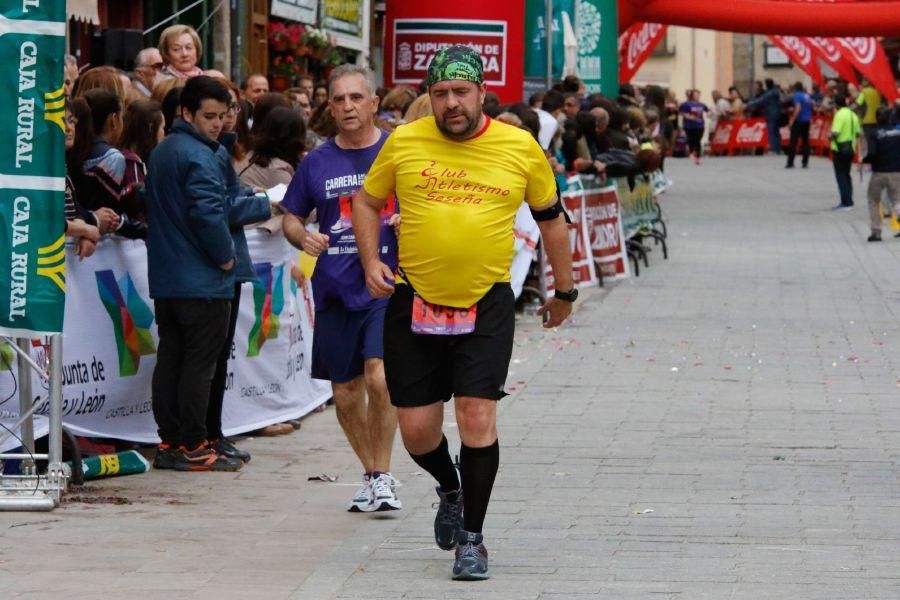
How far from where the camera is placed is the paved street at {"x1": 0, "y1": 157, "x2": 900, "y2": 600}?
6555 mm

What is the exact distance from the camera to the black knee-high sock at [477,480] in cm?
672

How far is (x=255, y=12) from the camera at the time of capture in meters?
23.7

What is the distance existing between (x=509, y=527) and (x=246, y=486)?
1576 millimetres

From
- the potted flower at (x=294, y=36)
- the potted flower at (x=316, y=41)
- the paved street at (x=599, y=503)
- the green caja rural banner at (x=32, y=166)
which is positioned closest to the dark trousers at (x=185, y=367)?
the paved street at (x=599, y=503)

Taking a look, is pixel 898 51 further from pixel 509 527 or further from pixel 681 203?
pixel 509 527

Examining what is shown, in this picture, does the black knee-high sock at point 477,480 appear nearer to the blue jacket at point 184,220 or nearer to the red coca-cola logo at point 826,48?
the blue jacket at point 184,220

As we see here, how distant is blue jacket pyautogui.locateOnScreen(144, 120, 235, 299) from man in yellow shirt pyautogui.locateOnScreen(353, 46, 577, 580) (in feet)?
6.89

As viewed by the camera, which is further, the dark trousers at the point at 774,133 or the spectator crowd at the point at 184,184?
the dark trousers at the point at 774,133

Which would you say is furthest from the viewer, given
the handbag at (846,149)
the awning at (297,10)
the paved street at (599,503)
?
the handbag at (846,149)

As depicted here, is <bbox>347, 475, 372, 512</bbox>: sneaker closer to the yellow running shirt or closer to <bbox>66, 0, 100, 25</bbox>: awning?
the yellow running shirt

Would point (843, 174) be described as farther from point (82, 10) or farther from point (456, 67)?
point (456, 67)

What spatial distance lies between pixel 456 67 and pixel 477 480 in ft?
4.72

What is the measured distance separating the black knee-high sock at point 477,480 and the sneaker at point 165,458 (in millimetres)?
2630

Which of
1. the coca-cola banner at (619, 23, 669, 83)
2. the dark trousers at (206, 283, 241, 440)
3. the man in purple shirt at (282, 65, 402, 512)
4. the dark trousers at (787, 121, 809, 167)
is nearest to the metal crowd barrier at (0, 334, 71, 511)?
the man in purple shirt at (282, 65, 402, 512)
